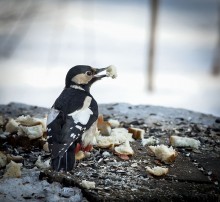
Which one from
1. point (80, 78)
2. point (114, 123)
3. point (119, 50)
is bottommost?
point (114, 123)

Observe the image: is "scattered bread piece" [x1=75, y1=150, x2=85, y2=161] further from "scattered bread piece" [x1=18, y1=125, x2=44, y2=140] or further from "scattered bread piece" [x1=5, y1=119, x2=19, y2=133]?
"scattered bread piece" [x1=5, y1=119, x2=19, y2=133]

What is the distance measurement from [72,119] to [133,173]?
2.04 feet

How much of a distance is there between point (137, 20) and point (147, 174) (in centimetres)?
1229

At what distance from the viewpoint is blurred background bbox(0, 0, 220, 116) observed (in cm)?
961

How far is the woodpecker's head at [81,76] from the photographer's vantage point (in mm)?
4398

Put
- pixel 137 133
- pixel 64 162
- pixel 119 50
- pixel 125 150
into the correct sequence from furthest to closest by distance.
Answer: pixel 119 50
pixel 137 133
pixel 125 150
pixel 64 162

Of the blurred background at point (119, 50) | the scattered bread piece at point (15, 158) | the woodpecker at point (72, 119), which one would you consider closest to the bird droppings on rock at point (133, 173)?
the scattered bread piece at point (15, 158)

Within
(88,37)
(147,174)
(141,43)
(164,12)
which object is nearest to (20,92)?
(88,37)

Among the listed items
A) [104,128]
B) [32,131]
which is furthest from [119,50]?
[32,131]

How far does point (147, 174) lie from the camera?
393cm

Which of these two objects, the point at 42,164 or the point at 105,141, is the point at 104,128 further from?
the point at 42,164

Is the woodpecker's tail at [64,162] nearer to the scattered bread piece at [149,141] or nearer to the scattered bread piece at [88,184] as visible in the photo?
the scattered bread piece at [88,184]

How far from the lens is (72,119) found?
3.95m

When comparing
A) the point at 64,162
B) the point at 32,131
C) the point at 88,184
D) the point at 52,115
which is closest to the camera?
the point at 88,184
